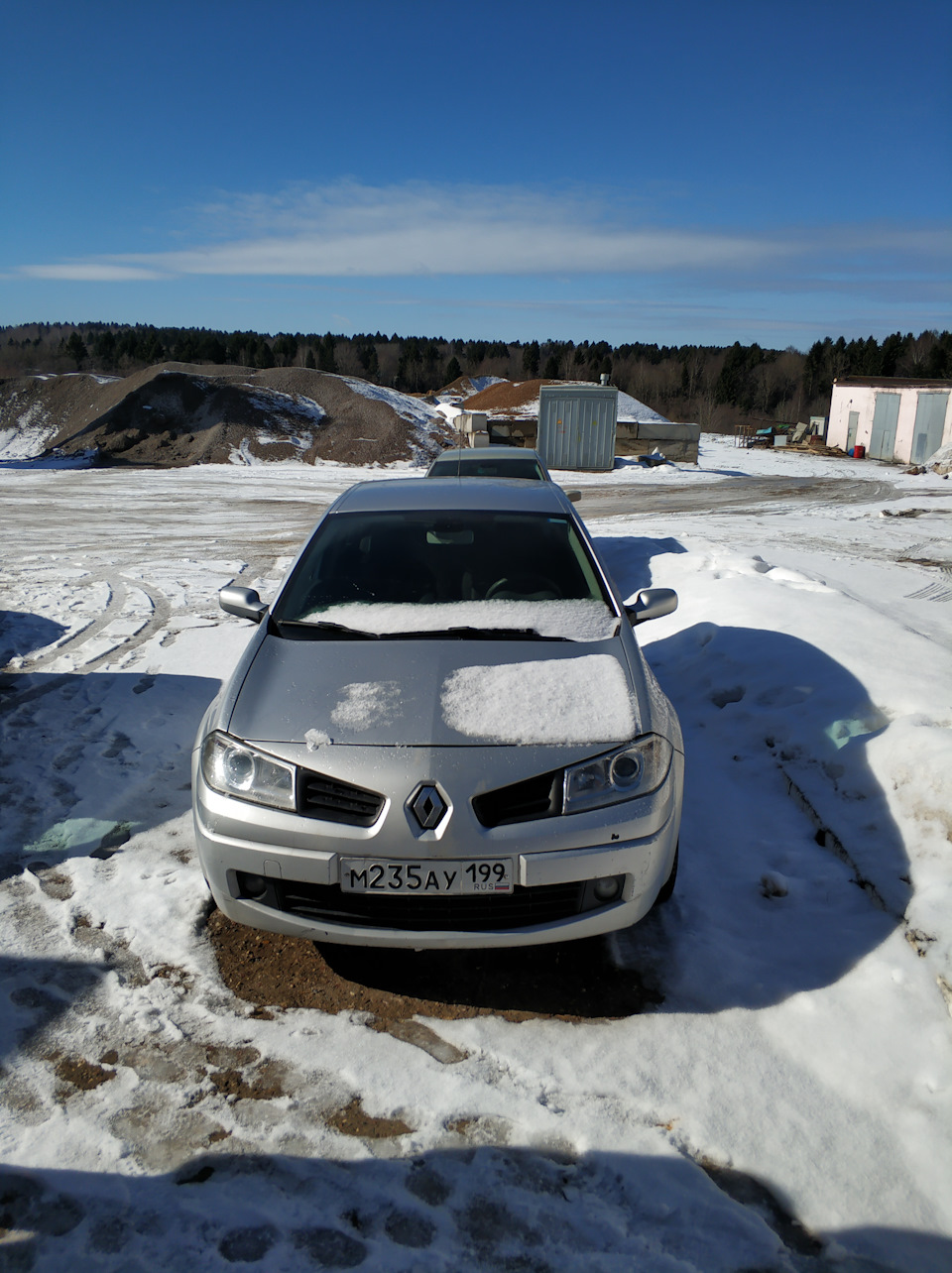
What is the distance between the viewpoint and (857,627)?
5.53 meters

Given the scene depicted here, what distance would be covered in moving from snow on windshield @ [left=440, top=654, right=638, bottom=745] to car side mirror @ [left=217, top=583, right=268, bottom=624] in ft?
4.04

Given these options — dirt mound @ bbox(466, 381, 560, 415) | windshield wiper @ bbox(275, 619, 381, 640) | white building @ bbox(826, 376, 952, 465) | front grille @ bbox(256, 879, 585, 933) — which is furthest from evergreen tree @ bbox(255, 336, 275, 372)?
front grille @ bbox(256, 879, 585, 933)

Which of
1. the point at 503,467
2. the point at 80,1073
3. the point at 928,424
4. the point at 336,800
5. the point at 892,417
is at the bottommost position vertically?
the point at 80,1073

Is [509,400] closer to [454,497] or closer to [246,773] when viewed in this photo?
[454,497]

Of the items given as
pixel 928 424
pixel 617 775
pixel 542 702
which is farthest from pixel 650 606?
pixel 928 424

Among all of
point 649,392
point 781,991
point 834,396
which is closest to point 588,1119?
point 781,991

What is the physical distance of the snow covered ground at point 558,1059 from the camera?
1941mm

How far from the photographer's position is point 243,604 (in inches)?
146

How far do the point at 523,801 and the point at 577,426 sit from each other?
85.0 ft

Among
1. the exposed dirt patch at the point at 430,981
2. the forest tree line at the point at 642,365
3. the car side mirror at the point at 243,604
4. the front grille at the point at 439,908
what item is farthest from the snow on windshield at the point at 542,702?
the forest tree line at the point at 642,365

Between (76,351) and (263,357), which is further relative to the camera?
(263,357)

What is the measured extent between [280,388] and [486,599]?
111 ft

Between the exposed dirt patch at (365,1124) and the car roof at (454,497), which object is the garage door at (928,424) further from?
the exposed dirt patch at (365,1124)

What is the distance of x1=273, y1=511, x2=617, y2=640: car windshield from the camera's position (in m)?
3.33
